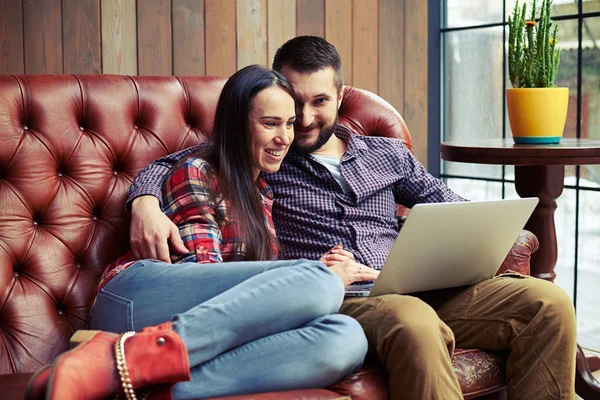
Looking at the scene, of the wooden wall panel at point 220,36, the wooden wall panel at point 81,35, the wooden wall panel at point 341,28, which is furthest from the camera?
the wooden wall panel at point 341,28

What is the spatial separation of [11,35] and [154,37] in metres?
0.49

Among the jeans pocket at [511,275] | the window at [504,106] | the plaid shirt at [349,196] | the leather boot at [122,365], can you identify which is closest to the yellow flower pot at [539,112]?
the plaid shirt at [349,196]

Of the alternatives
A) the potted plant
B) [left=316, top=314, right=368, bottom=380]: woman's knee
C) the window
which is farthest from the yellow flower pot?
[left=316, top=314, right=368, bottom=380]: woman's knee

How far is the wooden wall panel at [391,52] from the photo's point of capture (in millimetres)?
3342

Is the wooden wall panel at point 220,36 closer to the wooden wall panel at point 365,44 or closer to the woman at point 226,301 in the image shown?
the wooden wall panel at point 365,44

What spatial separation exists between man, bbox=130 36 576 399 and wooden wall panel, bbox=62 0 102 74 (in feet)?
2.97

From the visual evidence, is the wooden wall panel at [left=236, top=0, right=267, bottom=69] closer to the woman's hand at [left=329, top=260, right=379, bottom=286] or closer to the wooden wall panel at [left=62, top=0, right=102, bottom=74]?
the wooden wall panel at [left=62, top=0, right=102, bottom=74]

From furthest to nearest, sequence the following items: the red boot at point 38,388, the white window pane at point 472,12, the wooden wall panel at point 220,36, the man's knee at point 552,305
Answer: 1. the white window pane at point 472,12
2. the wooden wall panel at point 220,36
3. the man's knee at point 552,305
4. the red boot at point 38,388

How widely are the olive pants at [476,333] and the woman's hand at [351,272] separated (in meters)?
0.05

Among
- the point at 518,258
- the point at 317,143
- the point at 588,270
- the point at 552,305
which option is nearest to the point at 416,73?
the point at 588,270

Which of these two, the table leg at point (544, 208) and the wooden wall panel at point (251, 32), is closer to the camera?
the table leg at point (544, 208)

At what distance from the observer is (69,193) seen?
1802mm

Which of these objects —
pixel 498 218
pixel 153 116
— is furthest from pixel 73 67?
pixel 498 218

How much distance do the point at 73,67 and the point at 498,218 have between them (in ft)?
5.17
